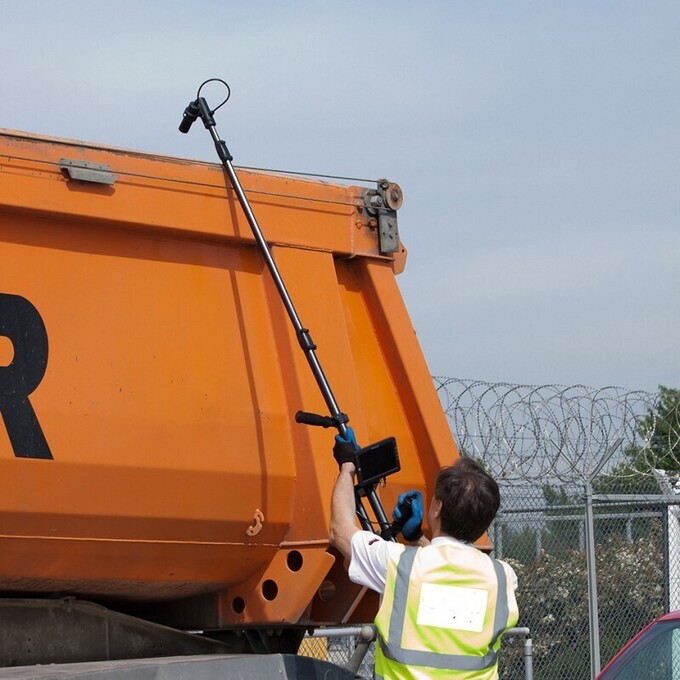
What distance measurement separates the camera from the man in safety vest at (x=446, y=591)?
346cm

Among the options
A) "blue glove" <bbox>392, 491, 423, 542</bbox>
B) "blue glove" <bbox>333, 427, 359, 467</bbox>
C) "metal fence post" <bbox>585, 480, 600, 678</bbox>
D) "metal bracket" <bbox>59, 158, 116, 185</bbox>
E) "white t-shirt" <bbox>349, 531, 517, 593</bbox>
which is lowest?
"metal fence post" <bbox>585, 480, 600, 678</bbox>

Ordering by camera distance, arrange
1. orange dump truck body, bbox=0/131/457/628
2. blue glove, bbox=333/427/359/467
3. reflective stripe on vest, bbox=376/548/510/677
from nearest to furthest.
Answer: reflective stripe on vest, bbox=376/548/510/677
orange dump truck body, bbox=0/131/457/628
blue glove, bbox=333/427/359/467

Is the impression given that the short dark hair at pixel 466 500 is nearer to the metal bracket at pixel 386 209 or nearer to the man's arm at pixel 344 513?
the man's arm at pixel 344 513


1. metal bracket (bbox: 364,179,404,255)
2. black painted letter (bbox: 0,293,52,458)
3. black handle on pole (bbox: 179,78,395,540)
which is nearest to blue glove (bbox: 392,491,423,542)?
black handle on pole (bbox: 179,78,395,540)

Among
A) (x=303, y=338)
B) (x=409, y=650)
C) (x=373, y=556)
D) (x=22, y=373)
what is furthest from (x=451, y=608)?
(x=22, y=373)

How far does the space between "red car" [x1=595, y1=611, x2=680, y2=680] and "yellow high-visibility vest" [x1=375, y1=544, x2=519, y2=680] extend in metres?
1.80

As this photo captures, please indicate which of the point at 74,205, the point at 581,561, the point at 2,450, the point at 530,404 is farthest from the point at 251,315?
the point at 581,561

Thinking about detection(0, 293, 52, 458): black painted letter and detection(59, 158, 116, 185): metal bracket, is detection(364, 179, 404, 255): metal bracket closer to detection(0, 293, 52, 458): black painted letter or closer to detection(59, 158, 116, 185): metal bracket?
detection(59, 158, 116, 185): metal bracket

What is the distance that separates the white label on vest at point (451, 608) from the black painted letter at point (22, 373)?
A: 1.20 m

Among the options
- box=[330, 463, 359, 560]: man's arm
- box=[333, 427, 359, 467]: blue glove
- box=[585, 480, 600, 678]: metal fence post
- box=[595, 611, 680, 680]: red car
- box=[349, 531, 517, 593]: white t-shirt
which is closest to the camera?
box=[349, 531, 517, 593]: white t-shirt

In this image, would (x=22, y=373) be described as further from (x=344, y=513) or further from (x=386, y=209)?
(x=386, y=209)

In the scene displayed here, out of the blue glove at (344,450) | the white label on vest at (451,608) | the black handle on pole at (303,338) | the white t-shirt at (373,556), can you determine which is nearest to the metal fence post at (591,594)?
the black handle on pole at (303,338)

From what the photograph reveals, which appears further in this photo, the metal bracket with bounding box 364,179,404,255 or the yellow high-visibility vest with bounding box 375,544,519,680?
the metal bracket with bounding box 364,179,404,255

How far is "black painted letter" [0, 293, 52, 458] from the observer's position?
12.5ft
